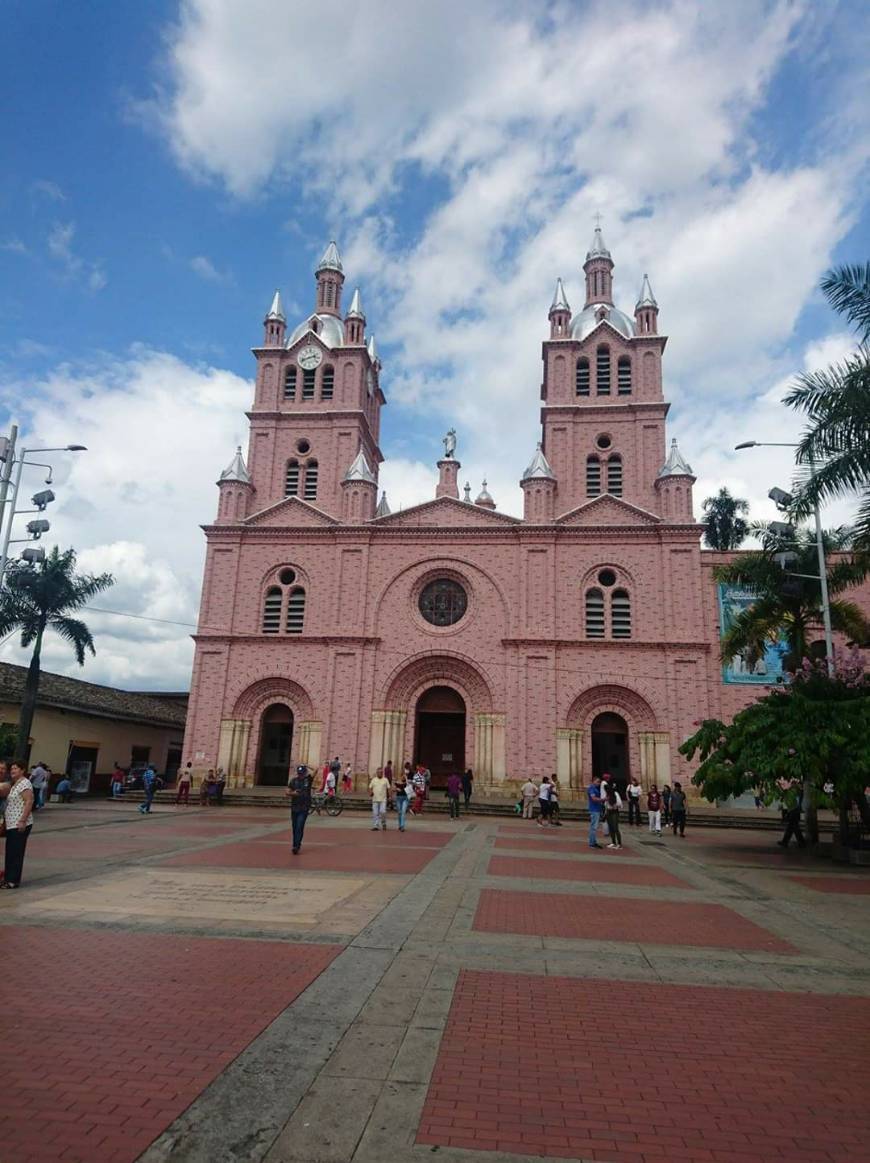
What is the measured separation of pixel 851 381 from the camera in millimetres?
14109

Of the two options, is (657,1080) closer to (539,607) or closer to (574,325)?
(539,607)

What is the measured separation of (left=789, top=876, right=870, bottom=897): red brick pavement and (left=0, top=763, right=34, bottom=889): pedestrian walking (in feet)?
39.1

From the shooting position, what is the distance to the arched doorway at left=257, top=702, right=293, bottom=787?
3228 cm

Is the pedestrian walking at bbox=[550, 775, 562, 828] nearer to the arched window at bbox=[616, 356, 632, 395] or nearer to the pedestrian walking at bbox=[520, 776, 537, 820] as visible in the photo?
the pedestrian walking at bbox=[520, 776, 537, 820]

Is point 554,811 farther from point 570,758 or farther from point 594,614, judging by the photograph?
point 594,614

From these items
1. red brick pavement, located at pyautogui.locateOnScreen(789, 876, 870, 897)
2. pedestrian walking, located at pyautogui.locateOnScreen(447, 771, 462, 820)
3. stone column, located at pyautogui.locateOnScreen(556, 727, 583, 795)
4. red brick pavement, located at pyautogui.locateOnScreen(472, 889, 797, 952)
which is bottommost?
red brick pavement, located at pyautogui.locateOnScreen(472, 889, 797, 952)

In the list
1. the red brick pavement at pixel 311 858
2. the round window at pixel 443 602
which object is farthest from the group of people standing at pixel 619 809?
the round window at pixel 443 602

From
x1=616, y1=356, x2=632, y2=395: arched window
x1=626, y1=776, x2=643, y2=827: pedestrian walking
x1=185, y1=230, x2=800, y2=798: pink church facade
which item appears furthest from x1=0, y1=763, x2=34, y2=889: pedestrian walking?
x1=616, y1=356, x2=632, y2=395: arched window

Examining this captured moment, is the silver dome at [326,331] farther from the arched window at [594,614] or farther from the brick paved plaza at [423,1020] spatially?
the brick paved plaza at [423,1020]

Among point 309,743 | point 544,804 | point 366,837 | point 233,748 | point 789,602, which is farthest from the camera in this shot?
point 233,748

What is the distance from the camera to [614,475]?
3441 centimetres

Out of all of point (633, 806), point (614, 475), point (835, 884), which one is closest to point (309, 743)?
point (633, 806)

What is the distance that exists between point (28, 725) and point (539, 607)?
19.4 meters

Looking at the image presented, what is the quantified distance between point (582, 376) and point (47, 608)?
2536 centimetres
